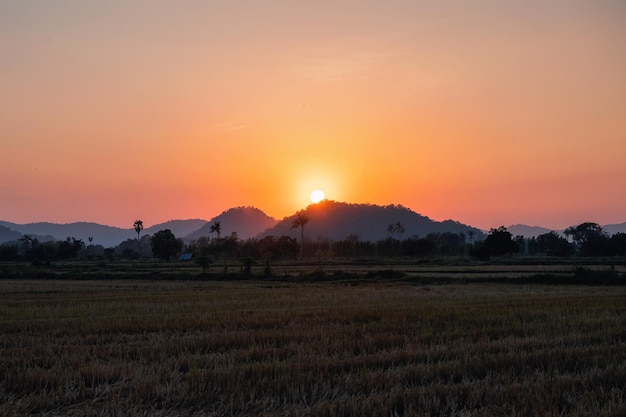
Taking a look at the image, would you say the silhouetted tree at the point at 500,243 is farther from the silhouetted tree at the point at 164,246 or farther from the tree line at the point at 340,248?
the silhouetted tree at the point at 164,246

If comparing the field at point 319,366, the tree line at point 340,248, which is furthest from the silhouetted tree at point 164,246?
the field at point 319,366

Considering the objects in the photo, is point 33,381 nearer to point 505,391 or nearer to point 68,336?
point 68,336

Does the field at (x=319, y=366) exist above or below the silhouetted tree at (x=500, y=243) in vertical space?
below

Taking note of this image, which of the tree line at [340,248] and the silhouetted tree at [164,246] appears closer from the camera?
the tree line at [340,248]

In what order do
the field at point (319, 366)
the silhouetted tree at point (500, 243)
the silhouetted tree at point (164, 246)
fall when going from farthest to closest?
1. the silhouetted tree at point (164, 246)
2. the silhouetted tree at point (500, 243)
3. the field at point (319, 366)

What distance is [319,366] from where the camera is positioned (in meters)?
9.80

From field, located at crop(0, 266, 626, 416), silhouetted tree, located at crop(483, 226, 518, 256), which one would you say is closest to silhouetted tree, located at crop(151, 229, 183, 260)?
silhouetted tree, located at crop(483, 226, 518, 256)

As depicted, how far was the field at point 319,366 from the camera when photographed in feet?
25.3

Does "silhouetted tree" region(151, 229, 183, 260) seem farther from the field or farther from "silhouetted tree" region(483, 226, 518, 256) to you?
the field

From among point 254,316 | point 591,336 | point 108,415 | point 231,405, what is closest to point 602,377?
point 591,336

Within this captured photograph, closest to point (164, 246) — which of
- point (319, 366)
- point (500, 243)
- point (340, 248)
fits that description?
point (340, 248)

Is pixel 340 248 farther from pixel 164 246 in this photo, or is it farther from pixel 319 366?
pixel 319 366

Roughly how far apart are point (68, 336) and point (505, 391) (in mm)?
11078

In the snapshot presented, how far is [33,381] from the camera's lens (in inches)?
353
